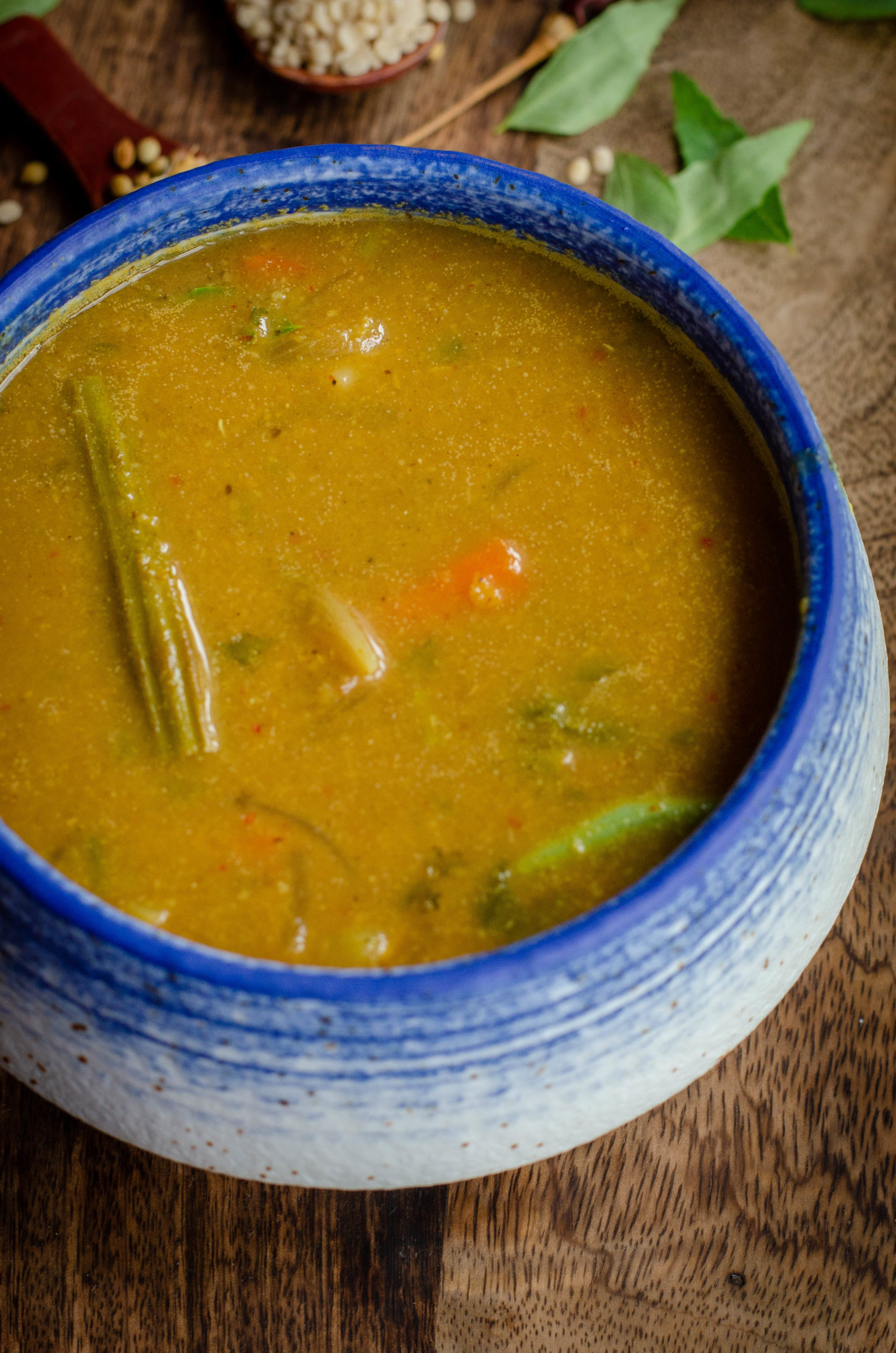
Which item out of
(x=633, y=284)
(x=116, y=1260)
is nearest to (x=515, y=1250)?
(x=116, y=1260)

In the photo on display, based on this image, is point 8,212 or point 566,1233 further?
point 8,212

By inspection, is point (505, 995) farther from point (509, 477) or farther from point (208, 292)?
point (208, 292)

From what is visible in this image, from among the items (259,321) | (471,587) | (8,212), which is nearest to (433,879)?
(471,587)

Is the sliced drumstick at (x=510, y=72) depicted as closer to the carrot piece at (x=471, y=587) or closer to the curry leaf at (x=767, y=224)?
the curry leaf at (x=767, y=224)

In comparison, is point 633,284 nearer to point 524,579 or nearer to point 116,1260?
point 524,579

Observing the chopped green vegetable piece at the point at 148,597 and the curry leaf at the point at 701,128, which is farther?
the curry leaf at the point at 701,128

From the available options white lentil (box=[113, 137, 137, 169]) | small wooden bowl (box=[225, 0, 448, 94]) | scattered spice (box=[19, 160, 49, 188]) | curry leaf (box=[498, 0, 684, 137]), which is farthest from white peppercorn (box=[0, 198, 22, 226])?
curry leaf (box=[498, 0, 684, 137])

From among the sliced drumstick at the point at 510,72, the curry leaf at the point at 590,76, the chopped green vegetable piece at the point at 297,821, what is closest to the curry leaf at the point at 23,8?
the sliced drumstick at the point at 510,72
